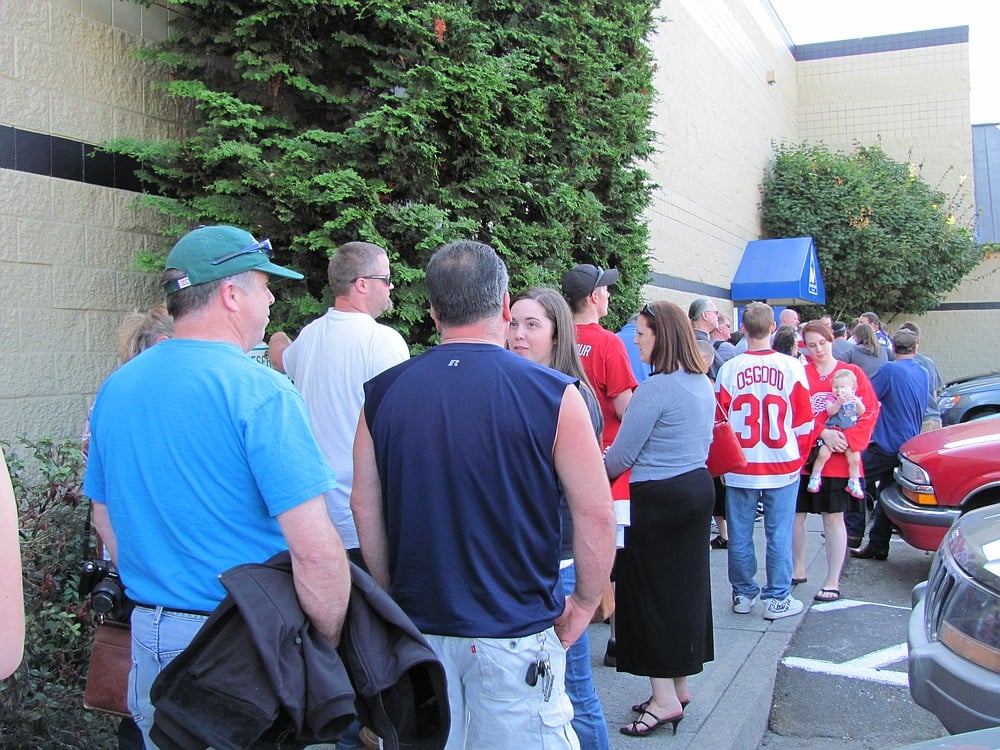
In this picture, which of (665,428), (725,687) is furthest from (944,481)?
(665,428)

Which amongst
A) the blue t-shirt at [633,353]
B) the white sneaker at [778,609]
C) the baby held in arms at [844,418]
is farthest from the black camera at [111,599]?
the baby held in arms at [844,418]

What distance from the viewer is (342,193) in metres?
4.91

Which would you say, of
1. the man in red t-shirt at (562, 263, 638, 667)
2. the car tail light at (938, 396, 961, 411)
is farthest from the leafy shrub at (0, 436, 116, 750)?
the car tail light at (938, 396, 961, 411)

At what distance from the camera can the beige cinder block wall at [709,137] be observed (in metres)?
13.9

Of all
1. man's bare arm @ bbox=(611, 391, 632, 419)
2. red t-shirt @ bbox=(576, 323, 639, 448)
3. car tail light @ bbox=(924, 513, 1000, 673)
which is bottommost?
car tail light @ bbox=(924, 513, 1000, 673)

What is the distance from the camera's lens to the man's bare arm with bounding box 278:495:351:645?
2164 millimetres

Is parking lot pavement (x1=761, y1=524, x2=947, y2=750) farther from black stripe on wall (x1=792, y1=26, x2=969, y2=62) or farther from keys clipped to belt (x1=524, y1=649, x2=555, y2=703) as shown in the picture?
black stripe on wall (x1=792, y1=26, x2=969, y2=62)

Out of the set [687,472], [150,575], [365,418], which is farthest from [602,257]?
[150,575]

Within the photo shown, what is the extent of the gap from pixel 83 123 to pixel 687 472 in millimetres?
3899

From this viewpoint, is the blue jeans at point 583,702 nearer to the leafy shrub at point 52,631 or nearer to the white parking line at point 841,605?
the leafy shrub at point 52,631

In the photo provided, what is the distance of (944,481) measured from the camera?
6590mm

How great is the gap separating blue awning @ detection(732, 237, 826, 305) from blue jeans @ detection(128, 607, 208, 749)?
1623 centimetres

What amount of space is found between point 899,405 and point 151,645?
726cm

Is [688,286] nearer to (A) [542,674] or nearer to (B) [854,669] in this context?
(B) [854,669]
